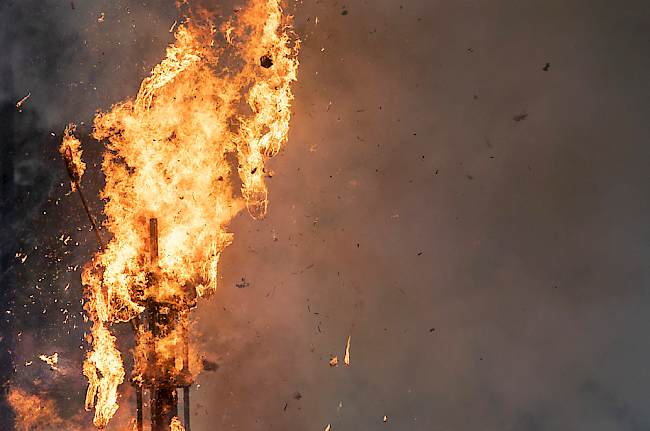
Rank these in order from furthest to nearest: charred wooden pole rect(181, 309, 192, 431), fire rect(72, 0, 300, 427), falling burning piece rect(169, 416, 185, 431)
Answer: fire rect(72, 0, 300, 427)
falling burning piece rect(169, 416, 185, 431)
charred wooden pole rect(181, 309, 192, 431)

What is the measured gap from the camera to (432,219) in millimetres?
3055

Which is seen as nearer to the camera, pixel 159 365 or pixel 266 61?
pixel 159 365

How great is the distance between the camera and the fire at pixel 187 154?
2855 millimetres

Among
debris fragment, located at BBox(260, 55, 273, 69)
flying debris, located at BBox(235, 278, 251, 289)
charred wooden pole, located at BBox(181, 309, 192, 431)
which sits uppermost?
debris fragment, located at BBox(260, 55, 273, 69)

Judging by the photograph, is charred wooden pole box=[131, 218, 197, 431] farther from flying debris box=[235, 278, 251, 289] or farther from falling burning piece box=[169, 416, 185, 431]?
flying debris box=[235, 278, 251, 289]

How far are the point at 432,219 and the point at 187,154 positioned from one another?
2.29m

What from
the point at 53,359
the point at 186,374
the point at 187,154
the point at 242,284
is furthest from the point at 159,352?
the point at 187,154

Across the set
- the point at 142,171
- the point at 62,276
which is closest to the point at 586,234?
the point at 142,171

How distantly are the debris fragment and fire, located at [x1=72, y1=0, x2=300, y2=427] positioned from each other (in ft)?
0.07

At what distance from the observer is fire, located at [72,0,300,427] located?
2.86 metres

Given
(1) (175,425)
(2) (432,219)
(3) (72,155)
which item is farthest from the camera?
(2) (432,219)

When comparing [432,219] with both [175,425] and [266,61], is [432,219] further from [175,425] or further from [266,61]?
[175,425]

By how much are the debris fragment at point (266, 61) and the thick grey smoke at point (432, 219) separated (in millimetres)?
287

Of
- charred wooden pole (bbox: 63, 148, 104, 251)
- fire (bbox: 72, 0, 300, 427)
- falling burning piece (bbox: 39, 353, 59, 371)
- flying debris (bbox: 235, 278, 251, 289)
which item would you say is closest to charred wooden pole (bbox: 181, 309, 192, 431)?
fire (bbox: 72, 0, 300, 427)
